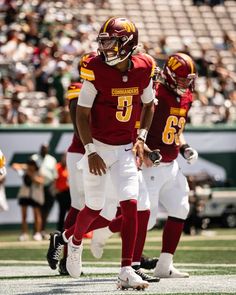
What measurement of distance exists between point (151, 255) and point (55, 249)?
9.24 ft

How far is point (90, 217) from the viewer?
7625 millimetres

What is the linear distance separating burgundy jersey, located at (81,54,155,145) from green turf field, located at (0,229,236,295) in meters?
1.12

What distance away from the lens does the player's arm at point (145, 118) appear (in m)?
7.57

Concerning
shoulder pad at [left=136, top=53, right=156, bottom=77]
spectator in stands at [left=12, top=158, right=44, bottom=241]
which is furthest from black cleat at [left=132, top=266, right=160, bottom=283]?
spectator in stands at [left=12, top=158, right=44, bottom=241]

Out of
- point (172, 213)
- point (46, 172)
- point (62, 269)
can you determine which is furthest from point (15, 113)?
point (172, 213)

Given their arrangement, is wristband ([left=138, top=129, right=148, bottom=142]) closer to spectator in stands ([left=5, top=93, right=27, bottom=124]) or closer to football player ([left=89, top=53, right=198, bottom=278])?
football player ([left=89, top=53, right=198, bottom=278])

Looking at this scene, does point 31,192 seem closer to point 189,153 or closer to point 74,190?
point 74,190

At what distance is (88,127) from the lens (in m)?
7.45

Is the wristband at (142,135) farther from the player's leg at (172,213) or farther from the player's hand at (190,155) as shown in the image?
the player's hand at (190,155)

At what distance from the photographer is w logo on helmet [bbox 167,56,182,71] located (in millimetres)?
8453

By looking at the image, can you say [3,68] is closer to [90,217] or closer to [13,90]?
[13,90]

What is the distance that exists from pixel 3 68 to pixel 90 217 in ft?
36.8

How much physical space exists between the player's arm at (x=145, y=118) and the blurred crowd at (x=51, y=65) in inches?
370

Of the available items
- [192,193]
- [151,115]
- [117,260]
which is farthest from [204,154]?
[151,115]
